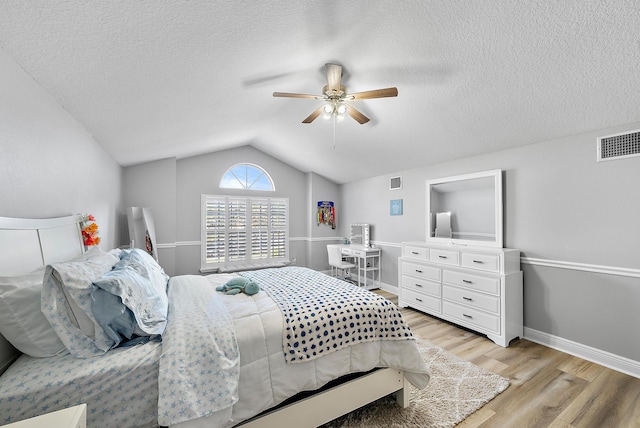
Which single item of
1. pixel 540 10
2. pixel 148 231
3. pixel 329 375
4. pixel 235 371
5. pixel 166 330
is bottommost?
pixel 329 375

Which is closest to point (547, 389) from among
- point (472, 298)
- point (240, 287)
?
point (472, 298)

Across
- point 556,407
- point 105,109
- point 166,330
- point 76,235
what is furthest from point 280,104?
point 556,407

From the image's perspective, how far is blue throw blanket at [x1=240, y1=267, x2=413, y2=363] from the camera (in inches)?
62.6

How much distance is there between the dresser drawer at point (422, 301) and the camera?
11.1 feet

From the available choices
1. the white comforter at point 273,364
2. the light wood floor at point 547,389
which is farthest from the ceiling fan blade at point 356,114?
the light wood floor at point 547,389

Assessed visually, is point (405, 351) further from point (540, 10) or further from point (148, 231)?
point (148, 231)

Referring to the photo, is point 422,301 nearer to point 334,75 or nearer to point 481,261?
point 481,261

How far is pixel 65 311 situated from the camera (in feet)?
4.03

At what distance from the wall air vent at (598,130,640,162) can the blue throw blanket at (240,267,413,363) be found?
2497 mm

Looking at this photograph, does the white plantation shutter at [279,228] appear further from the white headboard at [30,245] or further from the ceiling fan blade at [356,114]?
the white headboard at [30,245]

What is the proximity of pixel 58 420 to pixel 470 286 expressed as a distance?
11.2ft

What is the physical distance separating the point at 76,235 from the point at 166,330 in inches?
53.4

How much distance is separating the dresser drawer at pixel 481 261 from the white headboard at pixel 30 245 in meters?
3.74

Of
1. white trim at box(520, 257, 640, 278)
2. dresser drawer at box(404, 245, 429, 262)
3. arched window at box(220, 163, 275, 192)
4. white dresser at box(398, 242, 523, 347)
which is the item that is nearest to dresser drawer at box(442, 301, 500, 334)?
white dresser at box(398, 242, 523, 347)
